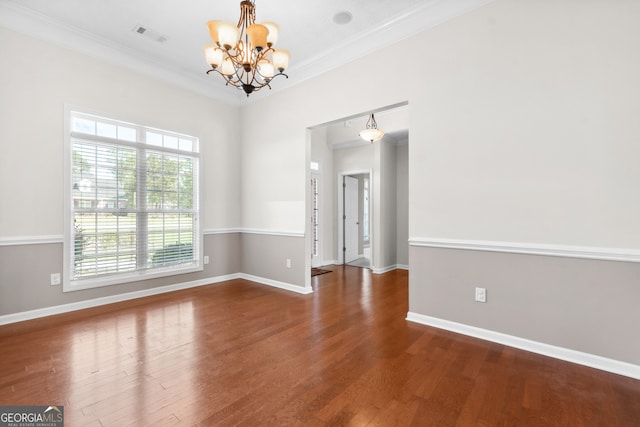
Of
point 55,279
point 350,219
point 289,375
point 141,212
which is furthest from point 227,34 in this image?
point 350,219

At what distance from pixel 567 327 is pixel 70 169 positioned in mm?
5328

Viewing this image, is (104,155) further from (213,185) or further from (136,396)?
(136,396)

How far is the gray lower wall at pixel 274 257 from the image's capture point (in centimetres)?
441

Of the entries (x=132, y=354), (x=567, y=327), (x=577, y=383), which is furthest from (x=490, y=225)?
(x=132, y=354)

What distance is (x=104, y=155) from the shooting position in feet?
12.3

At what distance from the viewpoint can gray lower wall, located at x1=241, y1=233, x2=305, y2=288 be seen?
174 inches

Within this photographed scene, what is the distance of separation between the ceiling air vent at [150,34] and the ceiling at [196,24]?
0.06ft

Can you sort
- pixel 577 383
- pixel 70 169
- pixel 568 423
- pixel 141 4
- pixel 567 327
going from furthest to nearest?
pixel 70 169 < pixel 141 4 < pixel 567 327 < pixel 577 383 < pixel 568 423

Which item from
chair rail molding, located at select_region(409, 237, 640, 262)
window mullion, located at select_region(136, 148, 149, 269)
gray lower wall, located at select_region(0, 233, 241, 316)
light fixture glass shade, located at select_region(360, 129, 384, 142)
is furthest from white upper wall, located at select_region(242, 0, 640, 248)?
gray lower wall, located at select_region(0, 233, 241, 316)

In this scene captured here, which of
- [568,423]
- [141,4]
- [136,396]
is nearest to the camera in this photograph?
[568,423]

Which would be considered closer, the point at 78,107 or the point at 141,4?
the point at 141,4

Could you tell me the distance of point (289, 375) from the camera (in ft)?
7.05
